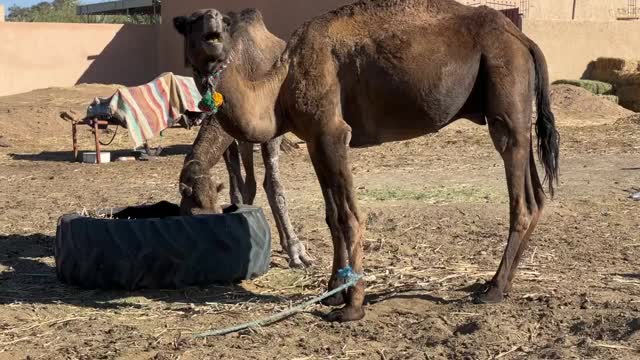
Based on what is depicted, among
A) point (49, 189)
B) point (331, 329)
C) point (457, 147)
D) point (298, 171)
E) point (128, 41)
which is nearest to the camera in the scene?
point (331, 329)

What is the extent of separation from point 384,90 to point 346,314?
4.85 feet

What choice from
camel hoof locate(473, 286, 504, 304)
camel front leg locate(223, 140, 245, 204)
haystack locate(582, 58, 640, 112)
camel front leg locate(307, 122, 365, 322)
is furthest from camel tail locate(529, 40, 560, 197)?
haystack locate(582, 58, 640, 112)

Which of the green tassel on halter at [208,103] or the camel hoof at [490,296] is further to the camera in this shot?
the camel hoof at [490,296]

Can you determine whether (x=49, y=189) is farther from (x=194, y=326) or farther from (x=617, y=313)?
(x=617, y=313)

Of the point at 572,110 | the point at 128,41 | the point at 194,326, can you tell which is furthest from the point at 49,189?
the point at 128,41

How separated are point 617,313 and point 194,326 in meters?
2.62

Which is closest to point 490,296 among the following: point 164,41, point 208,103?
point 208,103

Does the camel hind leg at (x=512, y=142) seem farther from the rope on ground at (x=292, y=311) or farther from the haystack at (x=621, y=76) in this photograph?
the haystack at (x=621, y=76)

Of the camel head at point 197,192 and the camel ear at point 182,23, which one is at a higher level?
the camel ear at point 182,23

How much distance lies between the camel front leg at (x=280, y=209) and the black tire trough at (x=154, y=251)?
0.79 meters

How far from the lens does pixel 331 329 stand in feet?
18.4

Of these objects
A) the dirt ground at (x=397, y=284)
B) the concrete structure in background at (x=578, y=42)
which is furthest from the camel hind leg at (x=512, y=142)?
the concrete structure in background at (x=578, y=42)

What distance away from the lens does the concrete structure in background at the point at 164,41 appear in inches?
1016

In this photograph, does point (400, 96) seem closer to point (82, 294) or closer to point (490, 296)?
point (490, 296)
